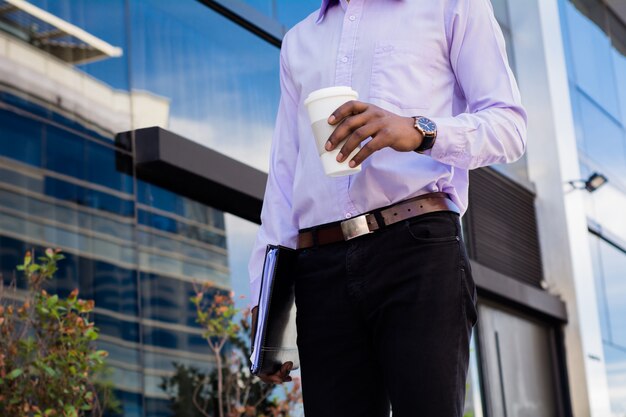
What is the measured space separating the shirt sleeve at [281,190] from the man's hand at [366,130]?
57 cm

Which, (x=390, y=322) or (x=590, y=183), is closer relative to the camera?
(x=390, y=322)

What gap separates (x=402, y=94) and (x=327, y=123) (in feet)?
1.44

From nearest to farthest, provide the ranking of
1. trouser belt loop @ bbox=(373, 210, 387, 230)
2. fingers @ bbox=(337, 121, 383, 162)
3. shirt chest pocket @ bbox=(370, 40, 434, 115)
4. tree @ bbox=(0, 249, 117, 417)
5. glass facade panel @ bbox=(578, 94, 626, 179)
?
fingers @ bbox=(337, 121, 383, 162) < trouser belt loop @ bbox=(373, 210, 387, 230) < shirt chest pocket @ bbox=(370, 40, 434, 115) < tree @ bbox=(0, 249, 117, 417) < glass facade panel @ bbox=(578, 94, 626, 179)

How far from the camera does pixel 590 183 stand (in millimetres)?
12805

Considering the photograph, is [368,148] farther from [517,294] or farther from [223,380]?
[517,294]

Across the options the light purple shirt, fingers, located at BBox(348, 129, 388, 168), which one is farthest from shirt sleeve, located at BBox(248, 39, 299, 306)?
fingers, located at BBox(348, 129, 388, 168)

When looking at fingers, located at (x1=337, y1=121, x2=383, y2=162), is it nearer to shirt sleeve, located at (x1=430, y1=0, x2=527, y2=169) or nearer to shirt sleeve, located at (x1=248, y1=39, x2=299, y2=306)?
shirt sleeve, located at (x1=430, y1=0, x2=527, y2=169)

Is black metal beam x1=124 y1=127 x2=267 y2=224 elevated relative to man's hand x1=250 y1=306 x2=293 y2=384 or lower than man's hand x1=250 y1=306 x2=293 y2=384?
elevated

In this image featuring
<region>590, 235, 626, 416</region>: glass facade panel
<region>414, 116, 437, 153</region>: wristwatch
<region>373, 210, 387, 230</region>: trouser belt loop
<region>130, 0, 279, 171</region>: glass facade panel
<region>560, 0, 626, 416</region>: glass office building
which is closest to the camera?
<region>414, 116, 437, 153</region>: wristwatch

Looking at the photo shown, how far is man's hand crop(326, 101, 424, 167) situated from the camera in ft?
6.42

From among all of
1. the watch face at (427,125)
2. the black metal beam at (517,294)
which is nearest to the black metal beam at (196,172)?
the black metal beam at (517,294)

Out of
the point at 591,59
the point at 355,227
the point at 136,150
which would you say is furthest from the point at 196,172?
the point at 591,59

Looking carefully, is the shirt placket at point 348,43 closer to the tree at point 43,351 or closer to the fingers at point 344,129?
the fingers at point 344,129

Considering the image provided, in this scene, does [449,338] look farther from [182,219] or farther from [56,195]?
[182,219]
